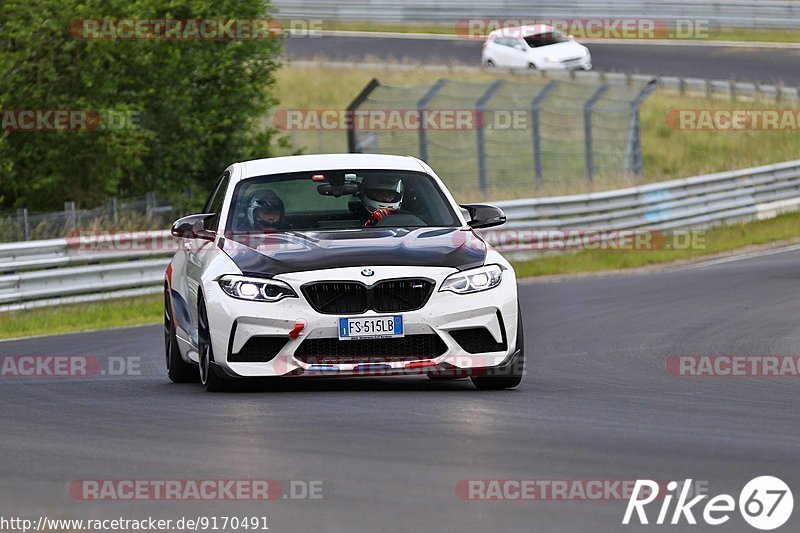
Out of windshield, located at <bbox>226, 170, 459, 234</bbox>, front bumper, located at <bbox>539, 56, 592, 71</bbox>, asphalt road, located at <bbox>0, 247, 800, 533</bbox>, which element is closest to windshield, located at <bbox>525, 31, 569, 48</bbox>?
front bumper, located at <bbox>539, 56, 592, 71</bbox>

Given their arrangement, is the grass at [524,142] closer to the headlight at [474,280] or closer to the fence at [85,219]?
the fence at [85,219]

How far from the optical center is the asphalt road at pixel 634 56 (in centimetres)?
4664

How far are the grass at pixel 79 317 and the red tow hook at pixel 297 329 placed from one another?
8.85m

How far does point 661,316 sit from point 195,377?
20.5 ft

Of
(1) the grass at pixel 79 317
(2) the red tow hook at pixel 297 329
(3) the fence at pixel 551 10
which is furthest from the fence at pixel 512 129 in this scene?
(3) the fence at pixel 551 10

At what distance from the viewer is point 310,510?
19.4 feet

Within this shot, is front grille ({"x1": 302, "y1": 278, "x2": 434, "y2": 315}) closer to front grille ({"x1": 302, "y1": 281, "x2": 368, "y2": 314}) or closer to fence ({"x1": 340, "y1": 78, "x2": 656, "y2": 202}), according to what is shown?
front grille ({"x1": 302, "y1": 281, "x2": 368, "y2": 314})

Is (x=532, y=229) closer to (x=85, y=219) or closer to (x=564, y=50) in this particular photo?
(x=85, y=219)

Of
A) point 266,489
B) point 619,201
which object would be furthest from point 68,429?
point 619,201

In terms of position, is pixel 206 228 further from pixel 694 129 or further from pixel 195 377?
pixel 694 129

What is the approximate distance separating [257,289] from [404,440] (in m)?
2.21

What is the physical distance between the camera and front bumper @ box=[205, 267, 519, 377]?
925cm

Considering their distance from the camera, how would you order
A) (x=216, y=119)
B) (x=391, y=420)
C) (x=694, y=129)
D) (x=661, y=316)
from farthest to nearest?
1. (x=694, y=129)
2. (x=216, y=119)
3. (x=661, y=316)
4. (x=391, y=420)

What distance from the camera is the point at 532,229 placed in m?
24.8
